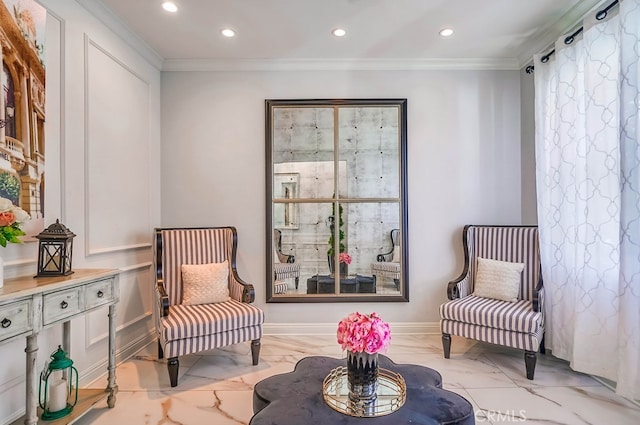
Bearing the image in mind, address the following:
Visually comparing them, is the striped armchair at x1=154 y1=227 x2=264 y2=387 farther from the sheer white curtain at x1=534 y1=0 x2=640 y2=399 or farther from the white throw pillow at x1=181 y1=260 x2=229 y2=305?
Result: the sheer white curtain at x1=534 y1=0 x2=640 y2=399

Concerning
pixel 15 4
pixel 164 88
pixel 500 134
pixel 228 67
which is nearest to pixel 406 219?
pixel 500 134

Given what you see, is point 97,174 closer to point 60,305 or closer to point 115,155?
point 115,155

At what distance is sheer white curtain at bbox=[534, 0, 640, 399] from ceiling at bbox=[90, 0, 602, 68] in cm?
38

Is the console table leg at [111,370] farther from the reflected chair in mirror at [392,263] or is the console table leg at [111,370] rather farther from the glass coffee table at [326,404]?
the reflected chair in mirror at [392,263]

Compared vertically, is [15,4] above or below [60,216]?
above

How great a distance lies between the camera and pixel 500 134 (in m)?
3.59

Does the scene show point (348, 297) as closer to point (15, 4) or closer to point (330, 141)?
point (330, 141)

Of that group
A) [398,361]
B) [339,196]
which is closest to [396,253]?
[339,196]

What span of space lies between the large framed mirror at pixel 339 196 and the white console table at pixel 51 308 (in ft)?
5.45

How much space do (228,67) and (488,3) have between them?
7.85 feet

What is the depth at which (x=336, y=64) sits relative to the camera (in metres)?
3.56

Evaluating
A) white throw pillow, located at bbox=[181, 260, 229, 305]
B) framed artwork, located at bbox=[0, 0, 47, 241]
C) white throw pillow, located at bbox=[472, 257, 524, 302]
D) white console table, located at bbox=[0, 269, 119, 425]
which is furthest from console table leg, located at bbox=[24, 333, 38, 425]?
white throw pillow, located at bbox=[472, 257, 524, 302]

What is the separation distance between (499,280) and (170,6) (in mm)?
3462

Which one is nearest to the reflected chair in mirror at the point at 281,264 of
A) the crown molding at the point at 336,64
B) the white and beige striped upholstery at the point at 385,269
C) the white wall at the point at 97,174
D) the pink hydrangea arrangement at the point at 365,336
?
the white and beige striped upholstery at the point at 385,269
